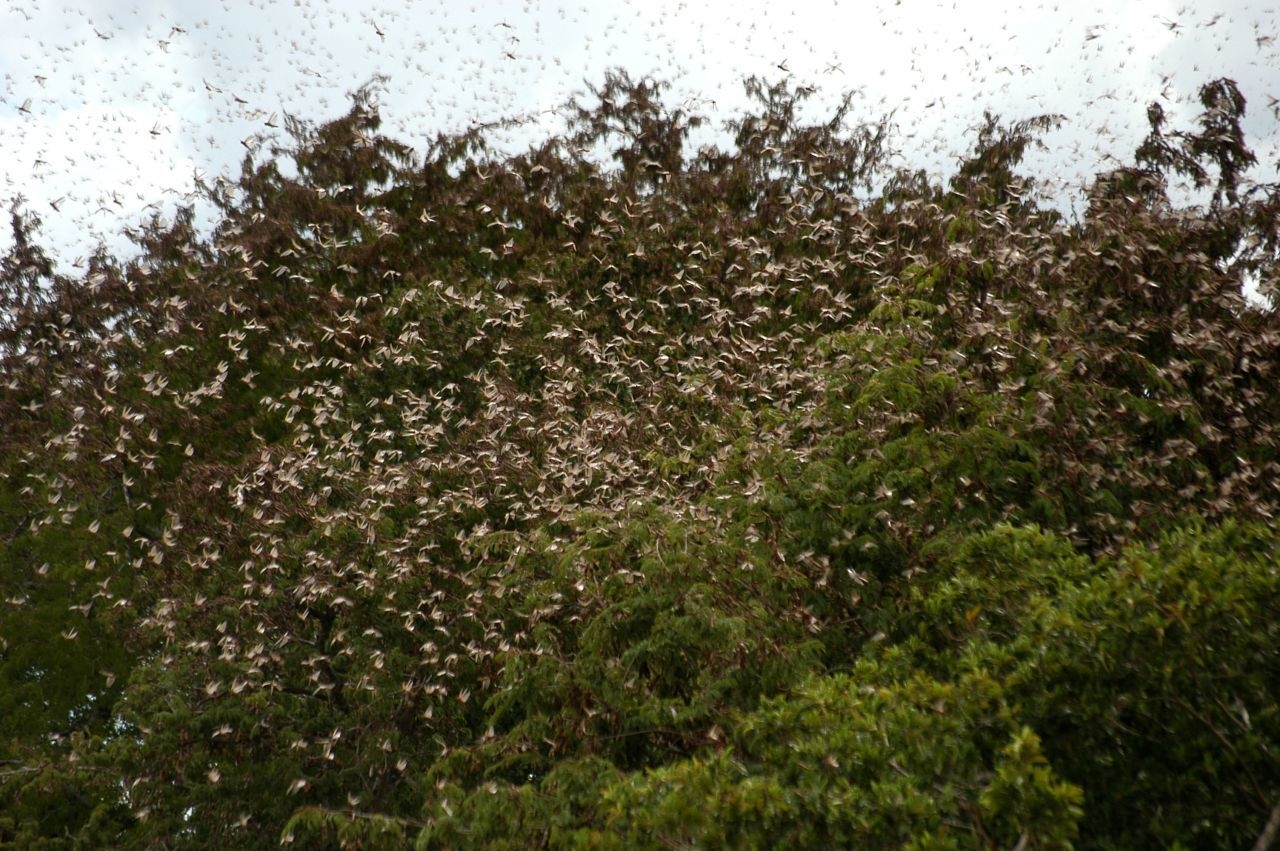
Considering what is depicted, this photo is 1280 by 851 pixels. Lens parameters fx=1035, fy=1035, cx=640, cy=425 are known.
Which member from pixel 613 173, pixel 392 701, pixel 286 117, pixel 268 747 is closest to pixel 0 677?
pixel 268 747

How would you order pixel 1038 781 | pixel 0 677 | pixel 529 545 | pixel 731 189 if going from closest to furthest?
pixel 1038 781, pixel 529 545, pixel 0 677, pixel 731 189

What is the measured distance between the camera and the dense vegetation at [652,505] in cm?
443

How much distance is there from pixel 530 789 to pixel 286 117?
1498 cm

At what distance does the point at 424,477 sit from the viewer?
481 inches

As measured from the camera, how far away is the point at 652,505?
8.59 meters

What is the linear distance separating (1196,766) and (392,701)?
8.45m

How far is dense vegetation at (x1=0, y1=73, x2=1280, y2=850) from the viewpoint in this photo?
443 centimetres

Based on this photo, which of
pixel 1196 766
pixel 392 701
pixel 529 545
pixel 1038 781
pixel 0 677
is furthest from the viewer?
pixel 0 677

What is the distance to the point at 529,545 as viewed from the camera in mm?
8828

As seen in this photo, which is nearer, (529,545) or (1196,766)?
(1196,766)

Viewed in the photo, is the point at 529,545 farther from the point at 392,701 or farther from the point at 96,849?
the point at 96,849

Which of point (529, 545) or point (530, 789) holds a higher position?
point (529, 545)

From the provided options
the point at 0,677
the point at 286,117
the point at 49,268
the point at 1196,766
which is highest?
the point at 286,117

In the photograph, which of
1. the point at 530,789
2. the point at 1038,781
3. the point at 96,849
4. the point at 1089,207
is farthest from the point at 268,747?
the point at 1089,207
